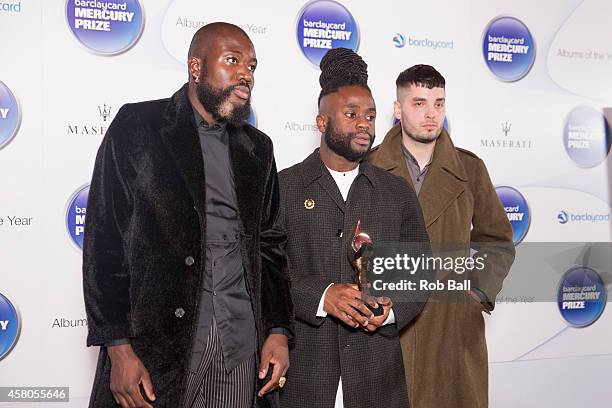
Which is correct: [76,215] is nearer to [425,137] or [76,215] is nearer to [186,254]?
[186,254]

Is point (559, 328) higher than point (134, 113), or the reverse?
point (134, 113)

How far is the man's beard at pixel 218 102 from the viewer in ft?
6.82

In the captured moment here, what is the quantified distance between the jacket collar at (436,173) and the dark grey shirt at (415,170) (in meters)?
0.02

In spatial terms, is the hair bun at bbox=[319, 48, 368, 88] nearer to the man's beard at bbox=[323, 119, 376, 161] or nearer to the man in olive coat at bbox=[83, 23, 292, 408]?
the man's beard at bbox=[323, 119, 376, 161]

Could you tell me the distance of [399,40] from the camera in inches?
146

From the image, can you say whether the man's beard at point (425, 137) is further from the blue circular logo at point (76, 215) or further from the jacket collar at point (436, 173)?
the blue circular logo at point (76, 215)

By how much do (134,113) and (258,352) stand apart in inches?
30.9

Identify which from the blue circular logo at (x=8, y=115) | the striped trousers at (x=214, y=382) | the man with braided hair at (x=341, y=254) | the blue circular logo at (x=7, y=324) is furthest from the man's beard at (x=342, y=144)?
the blue circular logo at (x=7, y=324)

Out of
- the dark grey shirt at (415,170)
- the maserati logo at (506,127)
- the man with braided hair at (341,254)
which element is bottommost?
the man with braided hair at (341,254)

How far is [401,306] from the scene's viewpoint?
7.78ft

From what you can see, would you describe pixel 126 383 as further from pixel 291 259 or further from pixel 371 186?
pixel 371 186

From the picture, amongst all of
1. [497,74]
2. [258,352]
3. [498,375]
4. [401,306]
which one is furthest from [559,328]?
[258,352]

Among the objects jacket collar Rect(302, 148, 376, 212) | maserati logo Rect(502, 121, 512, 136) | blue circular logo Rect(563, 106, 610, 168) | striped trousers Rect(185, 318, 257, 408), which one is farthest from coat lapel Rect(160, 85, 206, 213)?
blue circular logo Rect(563, 106, 610, 168)

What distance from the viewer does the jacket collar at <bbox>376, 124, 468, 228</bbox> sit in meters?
2.80
